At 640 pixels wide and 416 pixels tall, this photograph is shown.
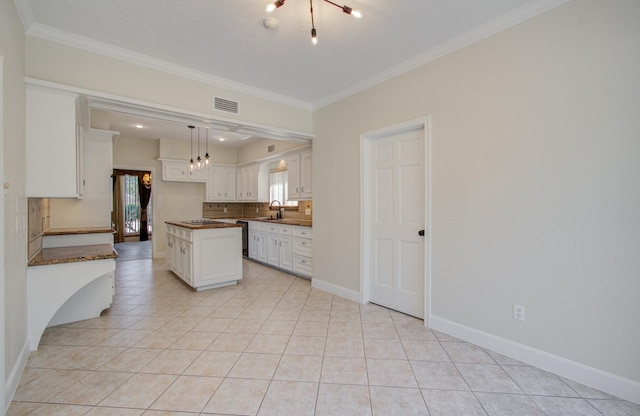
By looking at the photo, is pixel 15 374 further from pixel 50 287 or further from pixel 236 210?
pixel 236 210

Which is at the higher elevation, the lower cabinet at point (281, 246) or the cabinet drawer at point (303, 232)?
the cabinet drawer at point (303, 232)

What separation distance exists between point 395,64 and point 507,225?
6.40 feet

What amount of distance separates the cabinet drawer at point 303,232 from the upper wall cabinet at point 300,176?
591 millimetres

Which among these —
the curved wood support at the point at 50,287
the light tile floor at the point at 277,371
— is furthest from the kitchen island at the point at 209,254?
the curved wood support at the point at 50,287

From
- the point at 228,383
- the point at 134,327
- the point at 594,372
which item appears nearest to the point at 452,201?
the point at 594,372

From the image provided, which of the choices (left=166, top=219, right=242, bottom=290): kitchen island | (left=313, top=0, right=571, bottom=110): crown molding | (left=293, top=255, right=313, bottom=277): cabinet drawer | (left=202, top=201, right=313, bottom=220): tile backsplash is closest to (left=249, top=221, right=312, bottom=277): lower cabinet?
(left=293, top=255, right=313, bottom=277): cabinet drawer

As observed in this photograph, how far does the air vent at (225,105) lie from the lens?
3.33 metres

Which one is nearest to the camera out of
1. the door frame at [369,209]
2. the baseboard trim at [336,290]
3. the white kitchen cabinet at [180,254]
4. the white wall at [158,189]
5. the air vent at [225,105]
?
the door frame at [369,209]

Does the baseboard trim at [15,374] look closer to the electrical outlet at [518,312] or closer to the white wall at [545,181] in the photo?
the white wall at [545,181]

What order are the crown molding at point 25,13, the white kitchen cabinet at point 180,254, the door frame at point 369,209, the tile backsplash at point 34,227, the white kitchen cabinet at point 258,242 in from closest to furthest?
the crown molding at point 25,13 → the tile backsplash at point 34,227 → the door frame at point 369,209 → the white kitchen cabinet at point 180,254 → the white kitchen cabinet at point 258,242

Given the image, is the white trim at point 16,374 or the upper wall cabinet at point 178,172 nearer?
the white trim at point 16,374

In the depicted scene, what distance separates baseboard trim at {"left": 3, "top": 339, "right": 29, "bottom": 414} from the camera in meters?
1.72

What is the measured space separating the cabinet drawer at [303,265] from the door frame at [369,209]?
1.20 m

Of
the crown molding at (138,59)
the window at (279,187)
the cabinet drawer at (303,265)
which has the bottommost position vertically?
the cabinet drawer at (303,265)
